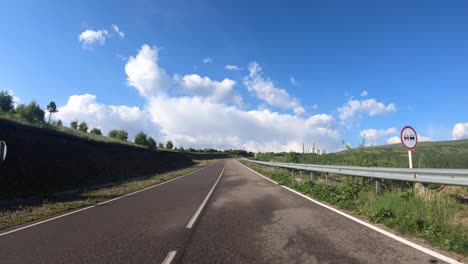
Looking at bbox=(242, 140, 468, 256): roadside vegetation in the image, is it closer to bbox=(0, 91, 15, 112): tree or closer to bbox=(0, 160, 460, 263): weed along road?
bbox=(0, 160, 460, 263): weed along road

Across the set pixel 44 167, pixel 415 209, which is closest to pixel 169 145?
Result: pixel 44 167

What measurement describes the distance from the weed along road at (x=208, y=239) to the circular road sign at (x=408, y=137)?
3.68 meters

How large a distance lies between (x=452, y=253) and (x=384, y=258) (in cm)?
118

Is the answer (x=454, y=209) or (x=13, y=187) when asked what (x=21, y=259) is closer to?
(x=454, y=209)

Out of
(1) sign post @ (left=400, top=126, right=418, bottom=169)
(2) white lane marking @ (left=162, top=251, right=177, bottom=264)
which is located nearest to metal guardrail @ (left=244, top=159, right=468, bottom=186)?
(1) sign post @ (left=400, top=126, right=418, bottom=169)

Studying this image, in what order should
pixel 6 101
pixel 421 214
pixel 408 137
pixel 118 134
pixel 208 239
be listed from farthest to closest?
pixel 118 134 → pixel 6 101 → pixel 408 137 → pixel 421 214 → pixel 208 239

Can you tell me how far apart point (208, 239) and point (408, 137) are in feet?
25.8

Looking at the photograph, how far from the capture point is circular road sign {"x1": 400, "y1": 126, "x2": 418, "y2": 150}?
10398 millimetres

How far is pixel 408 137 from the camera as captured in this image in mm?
10469

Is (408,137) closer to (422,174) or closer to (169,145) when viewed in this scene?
(422,174)

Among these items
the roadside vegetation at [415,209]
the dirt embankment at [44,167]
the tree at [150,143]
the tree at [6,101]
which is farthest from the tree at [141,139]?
the roadside vegetation at [415,209]

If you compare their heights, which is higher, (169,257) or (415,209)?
(415,209)

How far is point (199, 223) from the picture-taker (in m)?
7.92

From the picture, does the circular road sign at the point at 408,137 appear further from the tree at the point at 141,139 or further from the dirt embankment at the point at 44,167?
the tree at the point at 141,139
